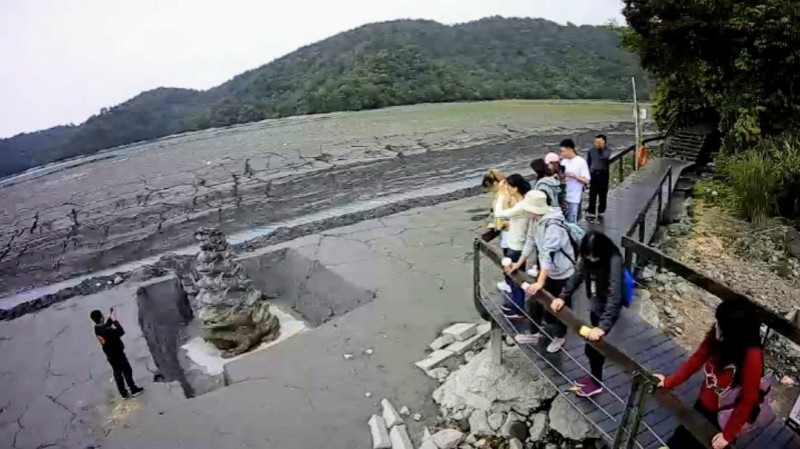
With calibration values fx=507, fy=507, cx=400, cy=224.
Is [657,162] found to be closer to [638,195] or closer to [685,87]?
A: [685,87]

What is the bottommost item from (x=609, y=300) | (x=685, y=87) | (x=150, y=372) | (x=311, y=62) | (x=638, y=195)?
(x=150, y=372)

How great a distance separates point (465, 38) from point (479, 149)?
26.9m

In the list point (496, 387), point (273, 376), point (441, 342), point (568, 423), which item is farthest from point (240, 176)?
point (568, 423)

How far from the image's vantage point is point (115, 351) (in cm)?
520

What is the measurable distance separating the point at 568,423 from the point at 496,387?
0.64 m

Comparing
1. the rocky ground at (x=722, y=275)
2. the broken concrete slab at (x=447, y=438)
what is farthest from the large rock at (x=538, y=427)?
the rocky ground at (x=722, y=275)

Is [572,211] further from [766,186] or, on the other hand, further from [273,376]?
[766,186]

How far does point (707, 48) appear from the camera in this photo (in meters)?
9.80

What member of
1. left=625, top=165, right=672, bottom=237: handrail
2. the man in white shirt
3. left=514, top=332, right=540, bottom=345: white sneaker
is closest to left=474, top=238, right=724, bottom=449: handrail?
left=514, top=332, right=540, bottom=345: white sneaker

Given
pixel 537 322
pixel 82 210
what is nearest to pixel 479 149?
pixel 82 210

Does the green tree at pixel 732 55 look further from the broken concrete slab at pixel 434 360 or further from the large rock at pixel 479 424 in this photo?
the large rock at pixel 479 424

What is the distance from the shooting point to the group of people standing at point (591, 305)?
215cm

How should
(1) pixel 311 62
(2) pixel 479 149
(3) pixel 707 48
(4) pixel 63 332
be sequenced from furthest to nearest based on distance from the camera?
(1) pixel 311 62, (2) pixel 479 149, (3) pixel 707 48, (4) pixel 63 332

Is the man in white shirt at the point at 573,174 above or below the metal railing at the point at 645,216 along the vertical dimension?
above
